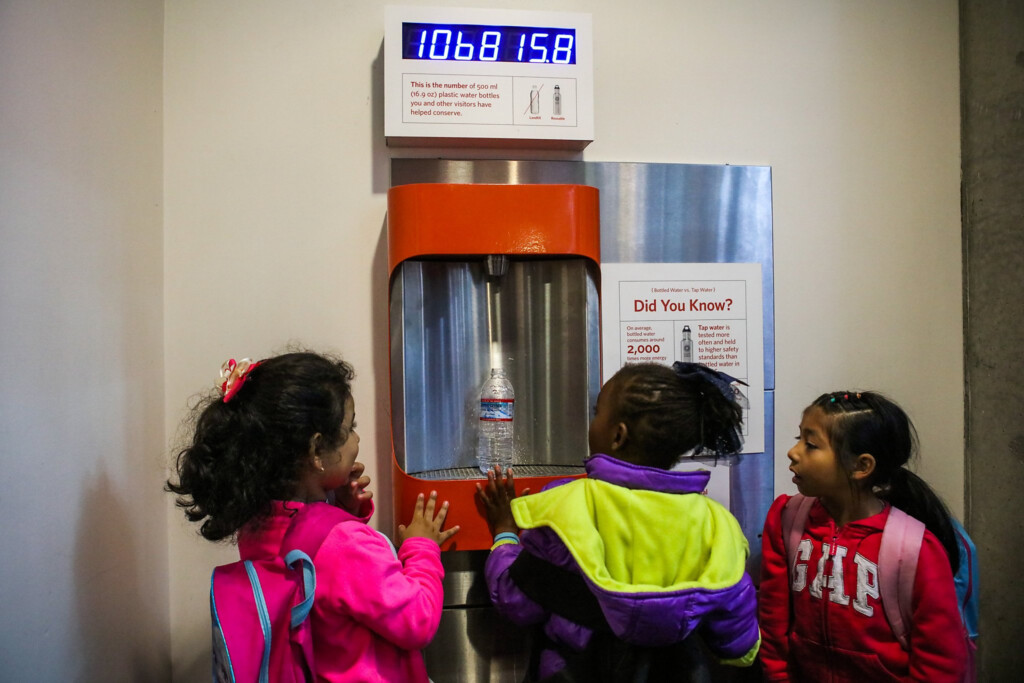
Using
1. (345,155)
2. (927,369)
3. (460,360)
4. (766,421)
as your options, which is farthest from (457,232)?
(927,369)

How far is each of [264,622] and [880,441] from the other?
3.95ft

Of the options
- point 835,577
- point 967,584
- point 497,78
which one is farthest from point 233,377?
point 967,584

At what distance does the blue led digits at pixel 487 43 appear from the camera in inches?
60.4

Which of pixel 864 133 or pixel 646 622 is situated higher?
pixel 864 133

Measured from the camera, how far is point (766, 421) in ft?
5.73

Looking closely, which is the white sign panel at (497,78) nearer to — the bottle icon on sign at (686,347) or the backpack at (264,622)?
the bottle icon on sign at (686,347)

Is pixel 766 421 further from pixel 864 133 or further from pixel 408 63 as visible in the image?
pixel 408 63

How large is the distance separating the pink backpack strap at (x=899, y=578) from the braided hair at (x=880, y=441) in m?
0.13

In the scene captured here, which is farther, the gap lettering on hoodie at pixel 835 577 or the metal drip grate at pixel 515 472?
the metal drip grate at pixel 515 472

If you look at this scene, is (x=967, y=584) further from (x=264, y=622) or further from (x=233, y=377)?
(x=233, y=377)

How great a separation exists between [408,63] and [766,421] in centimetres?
124

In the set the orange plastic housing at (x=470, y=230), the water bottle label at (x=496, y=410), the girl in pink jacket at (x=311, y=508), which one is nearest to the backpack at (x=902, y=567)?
the orange plastic housing at (x=470, y=230)

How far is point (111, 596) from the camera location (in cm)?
127

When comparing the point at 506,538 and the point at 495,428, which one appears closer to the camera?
the point at 506,538
